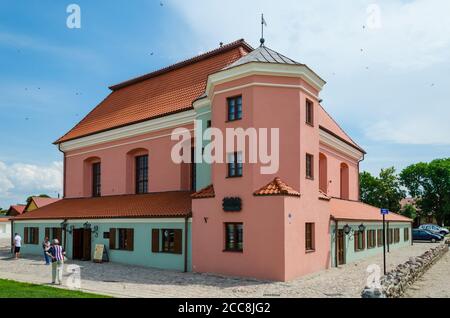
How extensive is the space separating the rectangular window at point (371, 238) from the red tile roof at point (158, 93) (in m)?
13.8

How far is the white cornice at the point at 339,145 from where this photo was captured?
24.6 meters

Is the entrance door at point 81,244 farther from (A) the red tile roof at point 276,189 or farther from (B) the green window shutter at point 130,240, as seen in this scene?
(A) the red tile roof at point 276,189

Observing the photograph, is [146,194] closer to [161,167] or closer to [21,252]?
[161,167]

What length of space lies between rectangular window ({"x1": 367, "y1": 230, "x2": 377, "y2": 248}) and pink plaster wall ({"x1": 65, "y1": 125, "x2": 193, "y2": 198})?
1230cm

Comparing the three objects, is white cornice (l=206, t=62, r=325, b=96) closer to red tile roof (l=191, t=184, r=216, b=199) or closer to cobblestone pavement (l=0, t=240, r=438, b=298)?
red tile roof (l=191, t=184, r=216, b=199)

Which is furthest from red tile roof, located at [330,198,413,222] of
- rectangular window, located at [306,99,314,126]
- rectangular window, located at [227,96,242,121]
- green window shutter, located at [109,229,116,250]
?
green window shutter, located at [109,229,116,250]

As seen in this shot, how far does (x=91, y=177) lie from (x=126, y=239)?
8364mm

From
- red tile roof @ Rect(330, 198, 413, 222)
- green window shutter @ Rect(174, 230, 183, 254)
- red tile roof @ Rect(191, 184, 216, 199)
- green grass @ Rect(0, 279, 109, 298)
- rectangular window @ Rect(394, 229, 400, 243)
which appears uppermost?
red tile roof @ Rect(191, 184, 216, 199)

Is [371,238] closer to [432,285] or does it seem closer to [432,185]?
[432,285]

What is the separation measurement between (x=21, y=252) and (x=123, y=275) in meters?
14.9

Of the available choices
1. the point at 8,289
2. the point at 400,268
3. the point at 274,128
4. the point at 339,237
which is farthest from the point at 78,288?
the point at 339,237

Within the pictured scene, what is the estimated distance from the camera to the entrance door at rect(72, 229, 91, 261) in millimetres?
24203

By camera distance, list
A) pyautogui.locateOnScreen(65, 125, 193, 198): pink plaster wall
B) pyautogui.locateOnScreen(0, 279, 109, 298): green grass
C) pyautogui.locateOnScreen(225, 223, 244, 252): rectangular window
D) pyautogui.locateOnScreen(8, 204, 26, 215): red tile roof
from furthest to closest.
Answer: pyautogui.locateOnScreen(8, 204, 26, 215): red tile roof
pyautogui.locateOnScreen(65, 125, 193, 198): pink plaster wall
pyautogui.locateOnScreen(225, 223, 244, 252): rectangular window
pyautogui.locateOnScreen(0, 279, 109, 298): green grass

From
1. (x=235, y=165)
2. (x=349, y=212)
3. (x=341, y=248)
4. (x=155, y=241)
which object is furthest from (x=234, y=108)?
(x=349, y=212)
